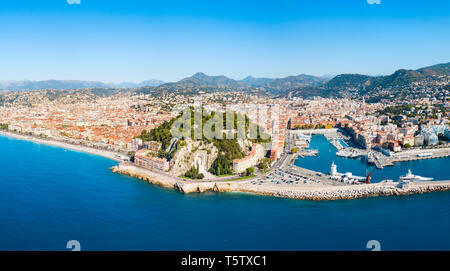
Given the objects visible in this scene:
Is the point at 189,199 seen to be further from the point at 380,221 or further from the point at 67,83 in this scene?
the point at 67,83

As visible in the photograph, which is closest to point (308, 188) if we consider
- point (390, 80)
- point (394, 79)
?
point (394, 79)

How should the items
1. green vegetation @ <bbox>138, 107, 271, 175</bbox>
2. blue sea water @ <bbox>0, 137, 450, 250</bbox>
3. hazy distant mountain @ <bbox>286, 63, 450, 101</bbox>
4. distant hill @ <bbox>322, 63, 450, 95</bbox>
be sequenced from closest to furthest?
blue sea water @ <bbox>0, 137, 450, 250</bbox>, green vegetation @ <bbox>138, 107, 271, 175</bbox>, hazy distant mountain @ <bbox>286, 63, 450, 101</bbox>, distant hill @ <bbox>322, 63, 450, 95</bbox>

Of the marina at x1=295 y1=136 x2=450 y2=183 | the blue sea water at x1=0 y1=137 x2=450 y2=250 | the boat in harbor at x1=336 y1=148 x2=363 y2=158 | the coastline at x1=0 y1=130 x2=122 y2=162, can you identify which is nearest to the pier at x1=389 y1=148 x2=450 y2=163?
the marina at x1=295 y1=136 x2=450 y2=183

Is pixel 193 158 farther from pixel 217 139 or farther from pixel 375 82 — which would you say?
pixel 375 82

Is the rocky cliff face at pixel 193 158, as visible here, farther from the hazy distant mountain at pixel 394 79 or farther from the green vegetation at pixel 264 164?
the hazy distant mountain at pixel 394 79

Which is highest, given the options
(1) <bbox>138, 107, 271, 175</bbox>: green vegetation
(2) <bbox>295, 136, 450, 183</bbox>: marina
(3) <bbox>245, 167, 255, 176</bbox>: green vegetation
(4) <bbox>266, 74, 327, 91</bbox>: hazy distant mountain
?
(4) <bbox>266, 74, 327, 91</bbox>: hazy distant mountain

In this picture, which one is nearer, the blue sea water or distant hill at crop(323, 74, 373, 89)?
the blue sea water

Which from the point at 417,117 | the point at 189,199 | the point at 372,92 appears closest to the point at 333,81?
the point at 372,92

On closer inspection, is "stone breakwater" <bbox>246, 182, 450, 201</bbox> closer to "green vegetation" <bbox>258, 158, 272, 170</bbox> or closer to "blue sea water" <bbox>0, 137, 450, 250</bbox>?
"blue sea water" <bbox>0, 137, 450, 250</bbox>

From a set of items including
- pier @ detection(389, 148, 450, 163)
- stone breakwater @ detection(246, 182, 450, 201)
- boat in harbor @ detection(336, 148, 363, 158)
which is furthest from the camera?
boat in harbor @ detection(336, 148, 363, 158)
